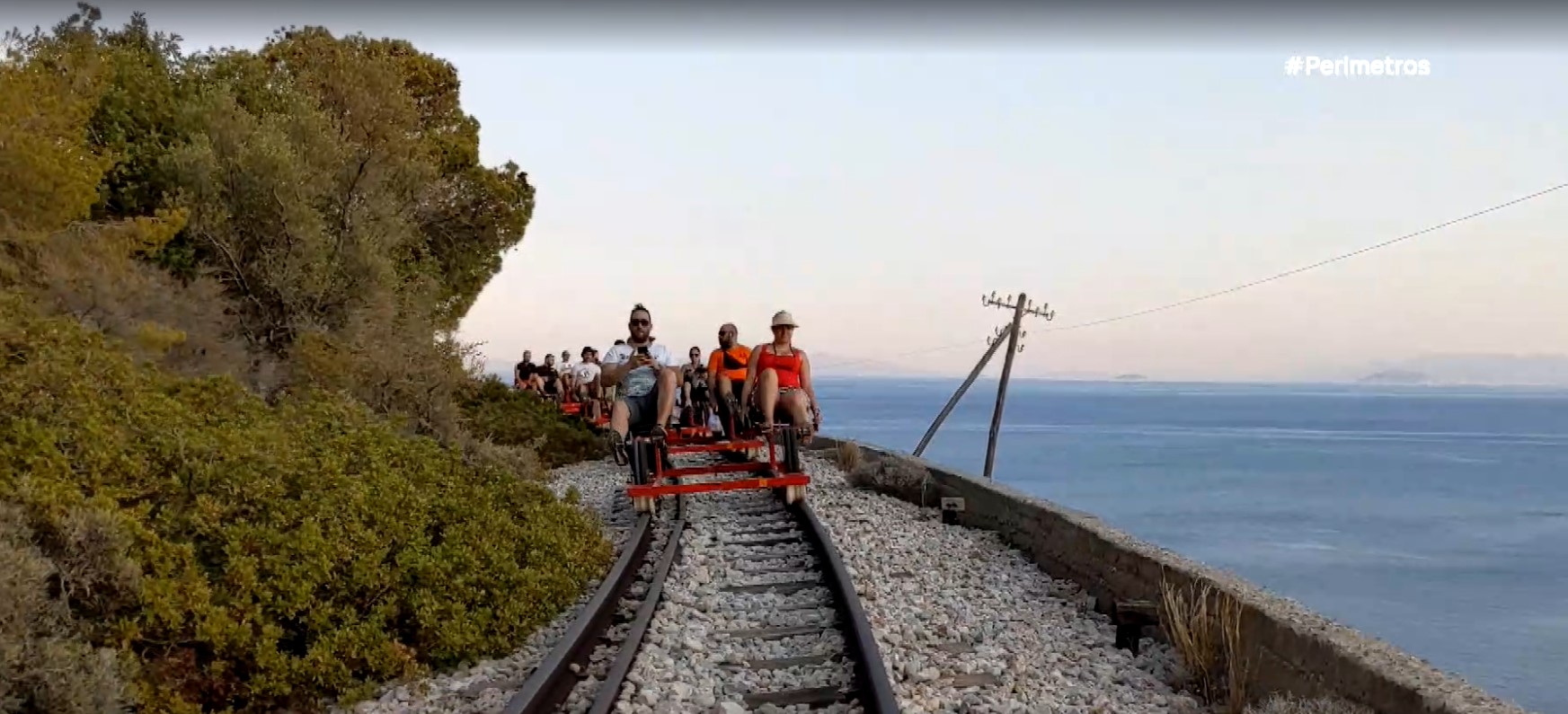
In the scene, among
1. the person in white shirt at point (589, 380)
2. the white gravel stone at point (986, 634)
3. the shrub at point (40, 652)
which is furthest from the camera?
the person in white shirt at point (589, 380)

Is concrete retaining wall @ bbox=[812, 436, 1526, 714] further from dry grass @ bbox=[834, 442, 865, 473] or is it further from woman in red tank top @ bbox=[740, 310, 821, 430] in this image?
dry grass @ bbox=[834, 442, 865, 473]

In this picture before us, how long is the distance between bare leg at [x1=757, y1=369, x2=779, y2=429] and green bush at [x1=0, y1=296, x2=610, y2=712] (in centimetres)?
313

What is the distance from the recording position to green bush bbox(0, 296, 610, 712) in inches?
191

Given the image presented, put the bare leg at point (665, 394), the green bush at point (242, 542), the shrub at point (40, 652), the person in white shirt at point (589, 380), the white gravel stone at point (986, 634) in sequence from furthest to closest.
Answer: the person in white shirt at point (589, 380)
the bare leg at point (665, 394)
the white gravel stone at point (986, 634)
the green bush at point (242, 542)
the shrub at point (40, 652)

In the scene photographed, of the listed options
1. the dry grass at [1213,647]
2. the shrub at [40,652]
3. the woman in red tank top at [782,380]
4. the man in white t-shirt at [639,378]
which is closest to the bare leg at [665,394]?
the man in white t-shirt at [639,378]

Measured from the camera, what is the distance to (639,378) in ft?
34.8

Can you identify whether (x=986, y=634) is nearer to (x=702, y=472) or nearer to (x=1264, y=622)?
(x=1264, y=622)

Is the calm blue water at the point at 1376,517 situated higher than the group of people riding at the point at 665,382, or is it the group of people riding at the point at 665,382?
the group of people riding at the point at 665,382

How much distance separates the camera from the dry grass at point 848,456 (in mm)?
14906

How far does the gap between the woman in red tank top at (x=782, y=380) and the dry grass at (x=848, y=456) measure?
3.90 metres

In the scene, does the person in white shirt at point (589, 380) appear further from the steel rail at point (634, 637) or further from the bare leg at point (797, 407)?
the steel rail at point (634, 637)

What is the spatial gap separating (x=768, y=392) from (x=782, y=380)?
0.26 m

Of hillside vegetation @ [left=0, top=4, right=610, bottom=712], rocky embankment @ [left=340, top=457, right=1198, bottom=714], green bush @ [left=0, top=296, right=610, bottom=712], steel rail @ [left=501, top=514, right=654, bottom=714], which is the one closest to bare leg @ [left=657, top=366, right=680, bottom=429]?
hillside vegetation @ [left=0, top=4, right=610, bottom=712]

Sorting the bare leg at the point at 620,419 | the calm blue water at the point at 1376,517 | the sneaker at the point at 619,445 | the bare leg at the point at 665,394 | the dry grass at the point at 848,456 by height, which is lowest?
the calm blue water at the point at 1376,517
